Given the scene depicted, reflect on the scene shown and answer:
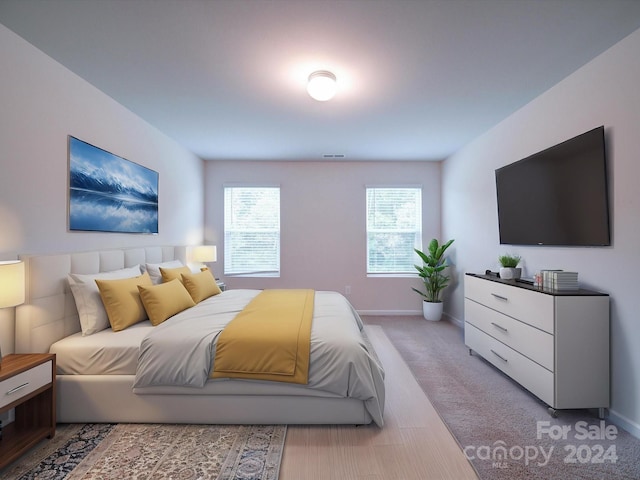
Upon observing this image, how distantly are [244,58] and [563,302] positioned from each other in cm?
282

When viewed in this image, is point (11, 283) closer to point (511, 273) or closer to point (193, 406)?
point (193, 406)

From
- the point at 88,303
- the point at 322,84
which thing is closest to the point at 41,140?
the point at 88,303

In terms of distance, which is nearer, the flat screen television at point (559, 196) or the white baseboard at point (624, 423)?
the white baseboard at point (624, 423)

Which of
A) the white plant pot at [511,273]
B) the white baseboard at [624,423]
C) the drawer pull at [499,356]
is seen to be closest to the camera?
the white baseboard at [624,423]

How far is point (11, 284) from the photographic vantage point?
1.67m

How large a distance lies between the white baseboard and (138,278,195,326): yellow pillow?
3281mm

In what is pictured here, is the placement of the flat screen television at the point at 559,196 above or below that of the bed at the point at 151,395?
above

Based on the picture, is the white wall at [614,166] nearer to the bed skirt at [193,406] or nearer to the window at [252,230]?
the bed skirt at [193,406]

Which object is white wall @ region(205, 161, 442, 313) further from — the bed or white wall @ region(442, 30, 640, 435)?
the bed

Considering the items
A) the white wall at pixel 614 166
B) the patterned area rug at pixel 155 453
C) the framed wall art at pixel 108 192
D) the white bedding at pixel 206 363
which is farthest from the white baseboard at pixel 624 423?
the framed wall art at pixel 108 192

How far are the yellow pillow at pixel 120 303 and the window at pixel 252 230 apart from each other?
2.64 metres

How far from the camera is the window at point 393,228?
5.05 m

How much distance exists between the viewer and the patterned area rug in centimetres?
162

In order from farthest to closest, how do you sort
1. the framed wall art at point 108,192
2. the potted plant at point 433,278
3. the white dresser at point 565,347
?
the potted plant at point 433,278
the framed wall art at point 108,192
the white dresser at point 565,347
